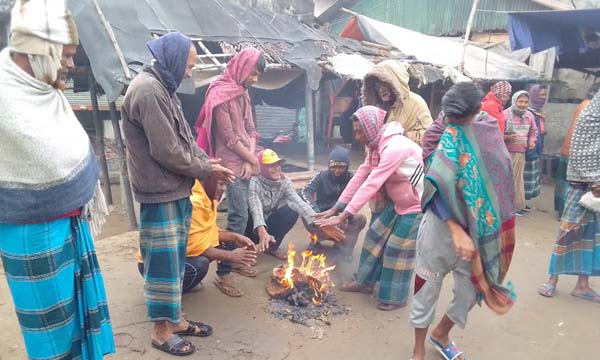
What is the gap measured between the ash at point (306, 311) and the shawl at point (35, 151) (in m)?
2.00

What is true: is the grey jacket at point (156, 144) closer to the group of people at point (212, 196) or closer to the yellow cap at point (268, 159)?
the group of people at point (212, 196)

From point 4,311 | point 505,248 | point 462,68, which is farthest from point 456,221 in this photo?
point 462,68

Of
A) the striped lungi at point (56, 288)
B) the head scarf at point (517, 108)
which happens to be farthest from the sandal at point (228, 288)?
the head scarf at point (517, 108)

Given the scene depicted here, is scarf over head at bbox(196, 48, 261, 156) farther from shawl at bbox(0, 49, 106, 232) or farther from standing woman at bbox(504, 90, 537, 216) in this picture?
standing woman at bbox(504, 90, 537, 216)

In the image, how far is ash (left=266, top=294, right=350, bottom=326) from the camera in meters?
3.48

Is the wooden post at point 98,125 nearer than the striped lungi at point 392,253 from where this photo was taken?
No

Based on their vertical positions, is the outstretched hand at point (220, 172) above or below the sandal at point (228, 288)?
above

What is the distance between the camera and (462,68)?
9781mm

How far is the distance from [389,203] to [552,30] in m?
7.40

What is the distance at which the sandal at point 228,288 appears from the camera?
3.79 metres

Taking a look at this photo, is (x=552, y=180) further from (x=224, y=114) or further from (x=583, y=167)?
(x=224, y=114)

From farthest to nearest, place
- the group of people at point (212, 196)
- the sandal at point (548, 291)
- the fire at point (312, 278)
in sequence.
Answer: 1. the sandal at point (548, 291)
2. the fire at point (312, 278)
3. the group of people at point (212, 196)

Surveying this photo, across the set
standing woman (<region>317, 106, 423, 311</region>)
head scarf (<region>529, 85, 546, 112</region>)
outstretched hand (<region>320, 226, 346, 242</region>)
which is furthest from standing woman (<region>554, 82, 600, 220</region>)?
outstretched hand (<region>320, 226, 346, 242</region>)

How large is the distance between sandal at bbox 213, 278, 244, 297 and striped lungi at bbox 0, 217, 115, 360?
154 cm
